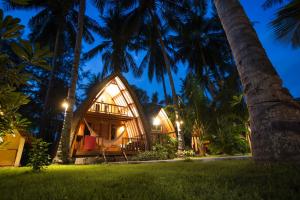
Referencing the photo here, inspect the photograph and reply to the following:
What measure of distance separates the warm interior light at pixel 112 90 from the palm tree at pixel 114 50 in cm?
592

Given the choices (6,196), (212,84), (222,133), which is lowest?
(6,196)

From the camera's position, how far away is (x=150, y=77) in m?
20.1

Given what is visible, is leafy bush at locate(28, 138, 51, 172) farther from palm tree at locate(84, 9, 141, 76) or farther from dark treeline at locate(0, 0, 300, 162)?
palm tree at locate(84, 9, 141, 76)

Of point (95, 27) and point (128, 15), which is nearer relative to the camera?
point (128, 15)

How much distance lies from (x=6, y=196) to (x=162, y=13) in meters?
14.6

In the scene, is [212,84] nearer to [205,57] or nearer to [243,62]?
[205,57]

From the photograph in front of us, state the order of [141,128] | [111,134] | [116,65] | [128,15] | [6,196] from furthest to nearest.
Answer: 1. [116,65]
2. [128,15]
3. [111,134]
4. [141,128]
5. [6,196]

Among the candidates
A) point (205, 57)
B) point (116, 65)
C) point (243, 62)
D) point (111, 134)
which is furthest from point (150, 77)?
point (243, 62)

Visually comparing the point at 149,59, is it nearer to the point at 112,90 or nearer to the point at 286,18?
the point at 112,90

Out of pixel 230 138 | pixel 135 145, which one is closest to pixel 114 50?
pixel 135 145

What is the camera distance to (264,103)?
2.39 meters

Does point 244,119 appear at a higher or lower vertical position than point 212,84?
lower

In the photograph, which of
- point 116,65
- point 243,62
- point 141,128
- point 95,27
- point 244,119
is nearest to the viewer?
point 243,62

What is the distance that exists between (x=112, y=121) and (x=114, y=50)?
9.62 m
